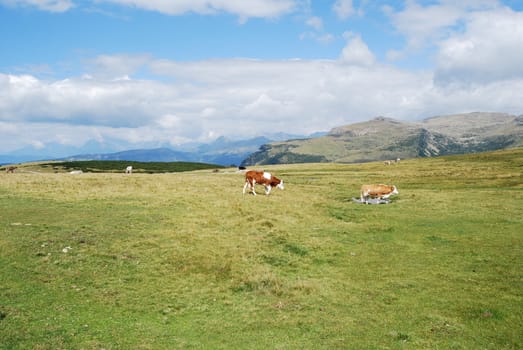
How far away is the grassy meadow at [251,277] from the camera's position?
12.9m

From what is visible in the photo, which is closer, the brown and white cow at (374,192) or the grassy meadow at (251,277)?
the grassy meadow at (251,277)

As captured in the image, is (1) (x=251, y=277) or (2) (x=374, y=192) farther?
(2) (x=374, y=192)

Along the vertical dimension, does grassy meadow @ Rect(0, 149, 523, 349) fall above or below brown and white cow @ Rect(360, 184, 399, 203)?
below

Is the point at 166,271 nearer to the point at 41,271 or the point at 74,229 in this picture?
the point at 41,271

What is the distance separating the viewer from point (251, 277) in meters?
17.9

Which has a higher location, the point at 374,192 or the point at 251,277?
the point at 374,192

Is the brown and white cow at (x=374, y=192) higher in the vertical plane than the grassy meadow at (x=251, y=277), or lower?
higher

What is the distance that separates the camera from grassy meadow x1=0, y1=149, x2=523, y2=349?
12.9 m

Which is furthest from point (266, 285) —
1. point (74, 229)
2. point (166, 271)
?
point (74, 229)

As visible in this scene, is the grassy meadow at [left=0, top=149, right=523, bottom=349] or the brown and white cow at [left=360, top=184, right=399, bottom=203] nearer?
the grassy meadow at [left=0, top=149, right=523, bottom=349]

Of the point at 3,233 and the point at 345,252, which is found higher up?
the point at 3,233

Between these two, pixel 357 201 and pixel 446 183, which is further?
pixel 446 183

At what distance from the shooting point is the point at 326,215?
32188mm

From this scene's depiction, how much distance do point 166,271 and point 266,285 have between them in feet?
15.3
